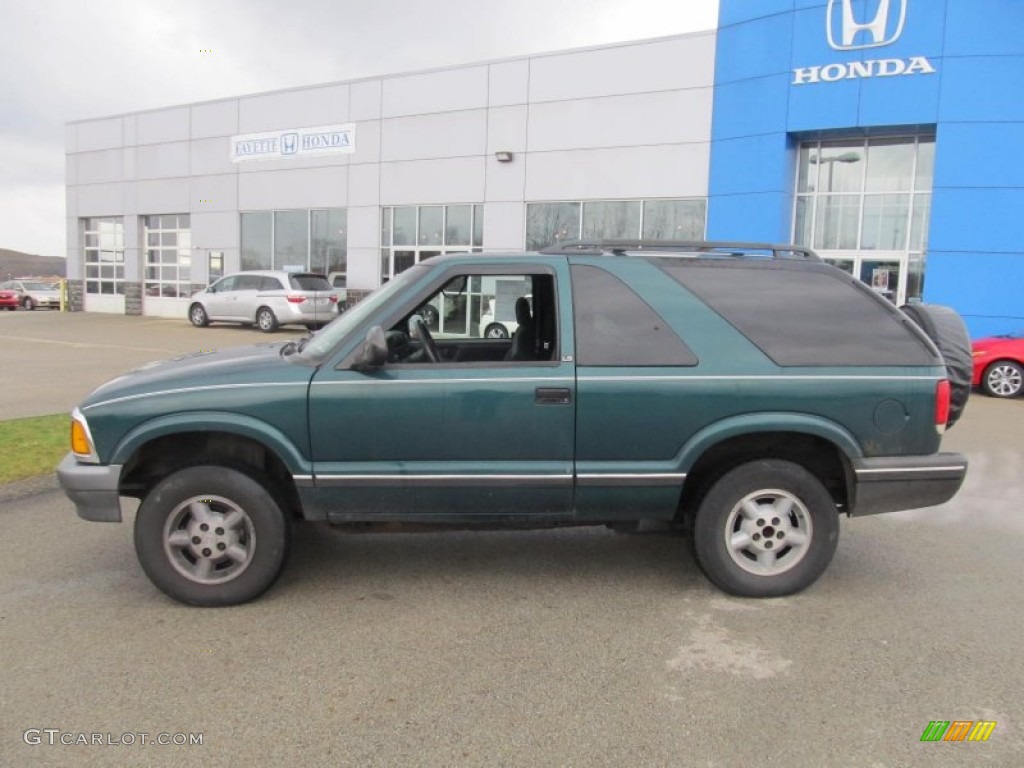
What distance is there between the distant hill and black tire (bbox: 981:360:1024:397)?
92.8m

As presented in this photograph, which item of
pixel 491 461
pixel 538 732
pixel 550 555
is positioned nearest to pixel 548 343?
pixel 491 461

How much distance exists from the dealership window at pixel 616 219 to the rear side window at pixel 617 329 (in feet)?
48.6

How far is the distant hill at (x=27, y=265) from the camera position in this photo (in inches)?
3473

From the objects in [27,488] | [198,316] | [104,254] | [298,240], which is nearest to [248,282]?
[198,316]

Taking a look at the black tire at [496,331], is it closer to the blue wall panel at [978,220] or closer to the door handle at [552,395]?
the door handle at [552,395]

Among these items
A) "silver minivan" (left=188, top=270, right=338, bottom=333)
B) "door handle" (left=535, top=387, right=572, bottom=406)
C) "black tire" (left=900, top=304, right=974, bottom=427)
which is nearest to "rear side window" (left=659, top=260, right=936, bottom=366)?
"black tire" (left=900, top=304, right=974, bottom=427)

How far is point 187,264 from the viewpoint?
2859 cm

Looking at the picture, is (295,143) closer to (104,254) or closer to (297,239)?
(297,239)

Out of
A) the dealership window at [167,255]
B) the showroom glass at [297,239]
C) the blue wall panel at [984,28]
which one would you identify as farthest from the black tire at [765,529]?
the dealership window at [167,255]

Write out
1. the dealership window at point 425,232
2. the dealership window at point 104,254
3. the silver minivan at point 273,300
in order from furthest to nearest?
the dealership window at point 104,254, the dealership window at point 425,232, the silver minivan at point 273,300

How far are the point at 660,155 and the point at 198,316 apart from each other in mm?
14583

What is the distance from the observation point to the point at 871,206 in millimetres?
17672

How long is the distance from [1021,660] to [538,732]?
7.61 ft

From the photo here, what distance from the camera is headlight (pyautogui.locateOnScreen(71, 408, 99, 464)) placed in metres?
3.92
